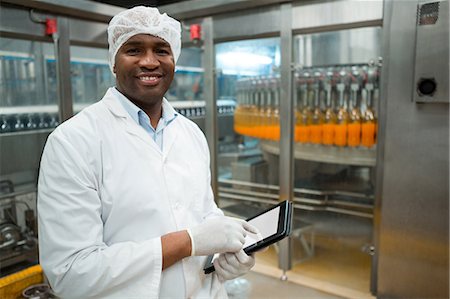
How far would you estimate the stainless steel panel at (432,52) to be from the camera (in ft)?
5.05

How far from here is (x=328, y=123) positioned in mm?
2270

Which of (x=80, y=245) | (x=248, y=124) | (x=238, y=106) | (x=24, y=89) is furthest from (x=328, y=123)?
(x=24, y=89)

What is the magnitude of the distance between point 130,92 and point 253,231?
499 millimetres

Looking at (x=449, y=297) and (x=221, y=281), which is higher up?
(x=221, y=281)

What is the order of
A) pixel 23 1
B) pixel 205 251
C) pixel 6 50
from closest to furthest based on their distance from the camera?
1. pixel 205 251
2. pixel 23 1
3. pixel 6 50

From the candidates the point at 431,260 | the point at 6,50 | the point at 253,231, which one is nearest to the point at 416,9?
the point at 431,260

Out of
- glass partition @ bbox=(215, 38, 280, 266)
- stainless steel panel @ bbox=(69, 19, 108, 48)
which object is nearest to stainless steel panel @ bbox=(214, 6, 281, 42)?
glass partition @ bbox=(215, 38, 280, 266)

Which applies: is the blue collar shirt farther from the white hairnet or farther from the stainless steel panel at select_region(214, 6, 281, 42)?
the stainless steel panel at select_region(214, 6, 281, 42)

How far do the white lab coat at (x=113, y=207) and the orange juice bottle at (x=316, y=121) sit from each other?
1.33m

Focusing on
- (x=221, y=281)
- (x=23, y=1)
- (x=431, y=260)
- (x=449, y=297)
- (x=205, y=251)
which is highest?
(x=23, y=1)

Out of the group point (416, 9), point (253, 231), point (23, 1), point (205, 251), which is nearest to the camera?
point (205, 251)

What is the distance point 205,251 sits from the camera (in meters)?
0.94

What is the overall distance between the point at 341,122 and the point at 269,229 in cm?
138

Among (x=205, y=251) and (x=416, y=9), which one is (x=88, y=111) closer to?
(x=205, y=251)
